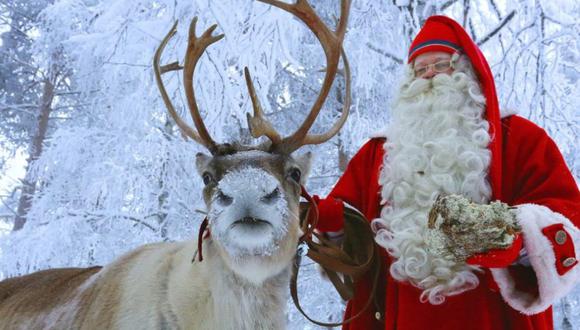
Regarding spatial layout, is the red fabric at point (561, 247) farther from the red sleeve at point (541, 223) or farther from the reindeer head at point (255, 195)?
the reindeer head at point (255, 195)

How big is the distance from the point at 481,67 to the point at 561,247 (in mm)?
913

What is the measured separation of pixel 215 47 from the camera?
4637 millimetres

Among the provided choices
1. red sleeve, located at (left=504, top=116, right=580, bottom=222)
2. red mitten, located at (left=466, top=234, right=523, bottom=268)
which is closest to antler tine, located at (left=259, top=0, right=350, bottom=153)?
red sleeve, located at (left=504, top=116, right=580, bottom=222)

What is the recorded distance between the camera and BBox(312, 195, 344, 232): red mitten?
264 centimetres

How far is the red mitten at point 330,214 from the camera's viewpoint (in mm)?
2637

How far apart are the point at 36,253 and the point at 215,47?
3.00 meters

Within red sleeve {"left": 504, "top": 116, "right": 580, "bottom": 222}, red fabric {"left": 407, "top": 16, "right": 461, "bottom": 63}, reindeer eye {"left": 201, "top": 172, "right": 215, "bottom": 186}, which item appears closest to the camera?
red sleeve {"left": 504, "top": 116, "right": 580, "bottom": 222}

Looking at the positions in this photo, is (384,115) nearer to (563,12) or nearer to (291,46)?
(291,46)

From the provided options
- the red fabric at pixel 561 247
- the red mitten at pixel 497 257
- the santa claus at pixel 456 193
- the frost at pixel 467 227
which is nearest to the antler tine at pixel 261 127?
the santa claus at pixel 456 193

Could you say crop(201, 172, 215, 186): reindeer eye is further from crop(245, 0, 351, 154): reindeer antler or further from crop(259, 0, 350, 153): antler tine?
crop(259, 0, 350, 153): antler tine

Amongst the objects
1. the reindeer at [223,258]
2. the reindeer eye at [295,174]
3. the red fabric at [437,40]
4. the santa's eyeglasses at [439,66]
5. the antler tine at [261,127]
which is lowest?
the reindeer at [223,258]

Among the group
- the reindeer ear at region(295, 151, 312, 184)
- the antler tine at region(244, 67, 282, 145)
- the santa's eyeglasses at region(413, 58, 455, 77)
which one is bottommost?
the reindeer ear at region(295, 151, 312, 184)

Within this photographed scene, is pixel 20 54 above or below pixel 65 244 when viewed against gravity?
above

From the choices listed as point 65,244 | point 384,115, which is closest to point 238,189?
point 384,115
